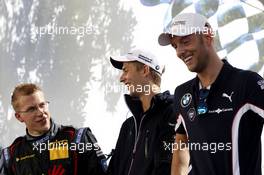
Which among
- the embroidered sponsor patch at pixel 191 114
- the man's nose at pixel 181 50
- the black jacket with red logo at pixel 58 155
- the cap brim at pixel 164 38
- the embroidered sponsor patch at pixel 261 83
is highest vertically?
the cap brim at pixel 164 38

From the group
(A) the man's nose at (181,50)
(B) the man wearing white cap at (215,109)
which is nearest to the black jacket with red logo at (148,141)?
(B) the man wearing white cap at (215,109)

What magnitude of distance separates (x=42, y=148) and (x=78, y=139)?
0.15 metres

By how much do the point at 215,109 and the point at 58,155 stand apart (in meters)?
0.76

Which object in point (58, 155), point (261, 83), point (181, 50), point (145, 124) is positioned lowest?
point (58, 155)

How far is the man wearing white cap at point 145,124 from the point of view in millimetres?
1578

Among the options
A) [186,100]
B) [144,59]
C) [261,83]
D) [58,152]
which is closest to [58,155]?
[58,152]

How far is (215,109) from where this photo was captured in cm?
126

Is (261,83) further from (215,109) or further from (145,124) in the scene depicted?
(145,124)

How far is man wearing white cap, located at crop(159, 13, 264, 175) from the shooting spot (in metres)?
1.20

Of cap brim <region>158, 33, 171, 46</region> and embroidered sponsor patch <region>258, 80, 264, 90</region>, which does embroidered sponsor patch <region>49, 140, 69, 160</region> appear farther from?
embroidered sponsor patch <region>258, 80, 264, 90</region>

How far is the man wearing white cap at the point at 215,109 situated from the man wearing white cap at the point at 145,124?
0.15 meters

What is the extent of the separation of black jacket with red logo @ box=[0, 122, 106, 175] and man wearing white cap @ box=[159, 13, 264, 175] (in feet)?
1.51

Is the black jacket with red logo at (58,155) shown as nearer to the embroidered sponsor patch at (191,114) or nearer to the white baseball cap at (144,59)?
the white baseball cap at (144,59)

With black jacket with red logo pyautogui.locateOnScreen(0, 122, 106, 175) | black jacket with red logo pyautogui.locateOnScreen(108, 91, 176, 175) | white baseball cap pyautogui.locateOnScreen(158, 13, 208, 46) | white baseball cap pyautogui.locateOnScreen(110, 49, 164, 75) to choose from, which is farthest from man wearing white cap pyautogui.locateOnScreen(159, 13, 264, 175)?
black jacket with red logo pyautogui.locateOnScreen(0, 122, 106, 175)
